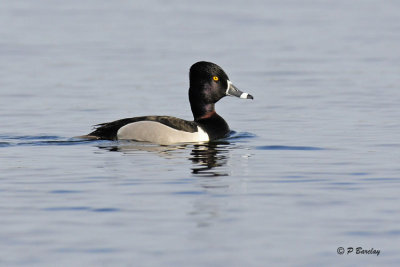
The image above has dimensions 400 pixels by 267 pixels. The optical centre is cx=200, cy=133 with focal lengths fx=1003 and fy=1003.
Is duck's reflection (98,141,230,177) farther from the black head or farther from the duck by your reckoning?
the black head

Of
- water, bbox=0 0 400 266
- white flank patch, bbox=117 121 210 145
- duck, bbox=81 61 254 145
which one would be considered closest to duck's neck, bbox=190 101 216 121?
duck, bbox=81 61 254 145

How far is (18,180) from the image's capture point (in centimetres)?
1073

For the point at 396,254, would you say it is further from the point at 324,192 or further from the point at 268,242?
the point at 324,192

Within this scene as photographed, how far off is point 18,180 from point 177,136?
341 cm

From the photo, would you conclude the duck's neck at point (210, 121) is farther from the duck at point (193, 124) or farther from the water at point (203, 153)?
the water at point (203, 153)

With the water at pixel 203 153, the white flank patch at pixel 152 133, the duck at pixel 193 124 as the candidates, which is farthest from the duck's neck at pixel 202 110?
the white flank patch at pixel 152 133

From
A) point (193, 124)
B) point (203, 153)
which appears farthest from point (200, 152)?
point (193, 124)

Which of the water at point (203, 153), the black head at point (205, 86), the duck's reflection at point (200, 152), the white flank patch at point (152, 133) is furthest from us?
the black head at point (205, 86)

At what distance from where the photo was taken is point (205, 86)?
14922 millimetres

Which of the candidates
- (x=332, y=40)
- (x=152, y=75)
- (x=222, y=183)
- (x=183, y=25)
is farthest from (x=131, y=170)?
(x=183, y=25)

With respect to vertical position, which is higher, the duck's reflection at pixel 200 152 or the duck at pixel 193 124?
the duck at pixel 193 124

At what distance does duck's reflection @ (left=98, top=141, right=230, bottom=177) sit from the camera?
11.5 metres

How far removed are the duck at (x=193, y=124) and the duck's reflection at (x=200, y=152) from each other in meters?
0.16

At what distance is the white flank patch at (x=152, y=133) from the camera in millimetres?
13633
